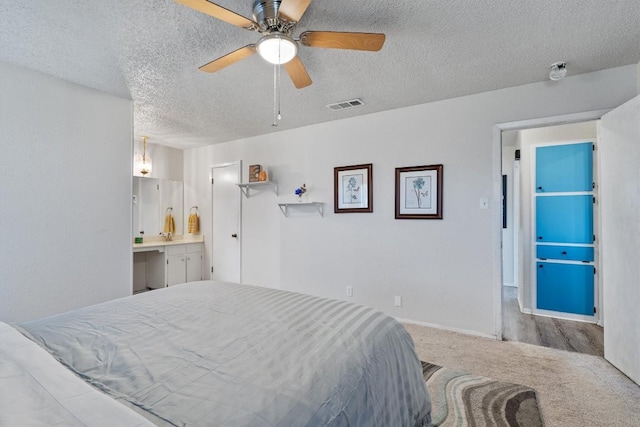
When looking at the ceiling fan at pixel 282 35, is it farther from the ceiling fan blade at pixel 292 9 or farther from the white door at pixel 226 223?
the white door at pixel 226 223

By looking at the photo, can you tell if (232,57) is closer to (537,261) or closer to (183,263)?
(183,263)

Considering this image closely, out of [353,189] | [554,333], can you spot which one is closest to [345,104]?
[353,189]

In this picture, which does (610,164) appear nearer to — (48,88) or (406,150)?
(406,150)

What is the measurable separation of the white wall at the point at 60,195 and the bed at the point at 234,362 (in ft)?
4.98

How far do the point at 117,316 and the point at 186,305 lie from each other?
0.31 meters

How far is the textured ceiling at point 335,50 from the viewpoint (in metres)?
1.76

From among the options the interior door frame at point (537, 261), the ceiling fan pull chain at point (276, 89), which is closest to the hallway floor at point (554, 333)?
the interior door frame at point (537, 261)

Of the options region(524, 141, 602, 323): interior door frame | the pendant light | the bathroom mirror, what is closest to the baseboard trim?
region(524, 141, 602, 323): interior door frame

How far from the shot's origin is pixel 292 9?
150cm

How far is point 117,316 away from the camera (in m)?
1.44

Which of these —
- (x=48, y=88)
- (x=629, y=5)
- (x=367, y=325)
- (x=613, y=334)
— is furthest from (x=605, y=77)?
(x=48, y=88)

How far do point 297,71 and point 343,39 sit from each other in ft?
1.51

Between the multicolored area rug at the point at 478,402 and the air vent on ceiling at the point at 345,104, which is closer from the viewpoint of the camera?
the multicolored area rug at the point at 478,402

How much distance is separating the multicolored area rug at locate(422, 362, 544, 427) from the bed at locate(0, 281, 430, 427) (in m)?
0.44
